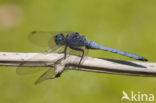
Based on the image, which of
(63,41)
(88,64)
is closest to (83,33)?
(63,41)

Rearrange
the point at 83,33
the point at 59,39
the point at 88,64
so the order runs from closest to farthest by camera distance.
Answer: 1. the point at 88,64
2. the point at 59,39
3. the point at 83,33

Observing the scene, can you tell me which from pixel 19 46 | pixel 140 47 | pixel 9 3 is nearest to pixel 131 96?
pixel 140 47

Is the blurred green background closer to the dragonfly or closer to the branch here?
the dragonfly

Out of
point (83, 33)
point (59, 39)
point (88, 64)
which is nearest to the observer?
point (88, 64)

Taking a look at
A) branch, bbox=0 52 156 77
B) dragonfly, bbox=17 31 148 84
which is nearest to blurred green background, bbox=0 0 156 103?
dragonfly, bbox=17 31 148 84

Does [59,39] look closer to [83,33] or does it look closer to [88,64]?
[88,64]
